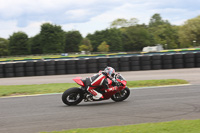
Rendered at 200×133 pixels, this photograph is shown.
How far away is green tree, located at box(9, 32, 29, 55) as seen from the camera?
82312mm

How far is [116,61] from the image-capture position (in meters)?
18.2

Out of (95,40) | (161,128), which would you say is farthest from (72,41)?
(161,128)

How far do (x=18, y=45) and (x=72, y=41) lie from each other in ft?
69.4

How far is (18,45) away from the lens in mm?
82312

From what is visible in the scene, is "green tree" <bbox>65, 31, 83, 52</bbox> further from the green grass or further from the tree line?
the green grass

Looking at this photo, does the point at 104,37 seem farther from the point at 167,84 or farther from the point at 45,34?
the point at 167,84

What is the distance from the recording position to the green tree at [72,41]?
95.2 m

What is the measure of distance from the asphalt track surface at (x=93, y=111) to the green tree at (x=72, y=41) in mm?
86283

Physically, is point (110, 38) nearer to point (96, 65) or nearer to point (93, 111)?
point (96, 65)

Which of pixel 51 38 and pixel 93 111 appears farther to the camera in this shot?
pixel 51 38

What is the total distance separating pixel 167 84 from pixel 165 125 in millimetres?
6868

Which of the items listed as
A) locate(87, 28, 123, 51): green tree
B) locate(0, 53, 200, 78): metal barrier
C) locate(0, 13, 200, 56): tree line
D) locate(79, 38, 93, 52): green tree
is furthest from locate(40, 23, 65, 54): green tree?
locate(0, 53, 200, 78): metal barrier

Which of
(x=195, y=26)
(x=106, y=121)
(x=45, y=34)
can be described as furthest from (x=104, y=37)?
(x=106, y=121)

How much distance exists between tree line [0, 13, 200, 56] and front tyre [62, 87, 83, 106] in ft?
236
